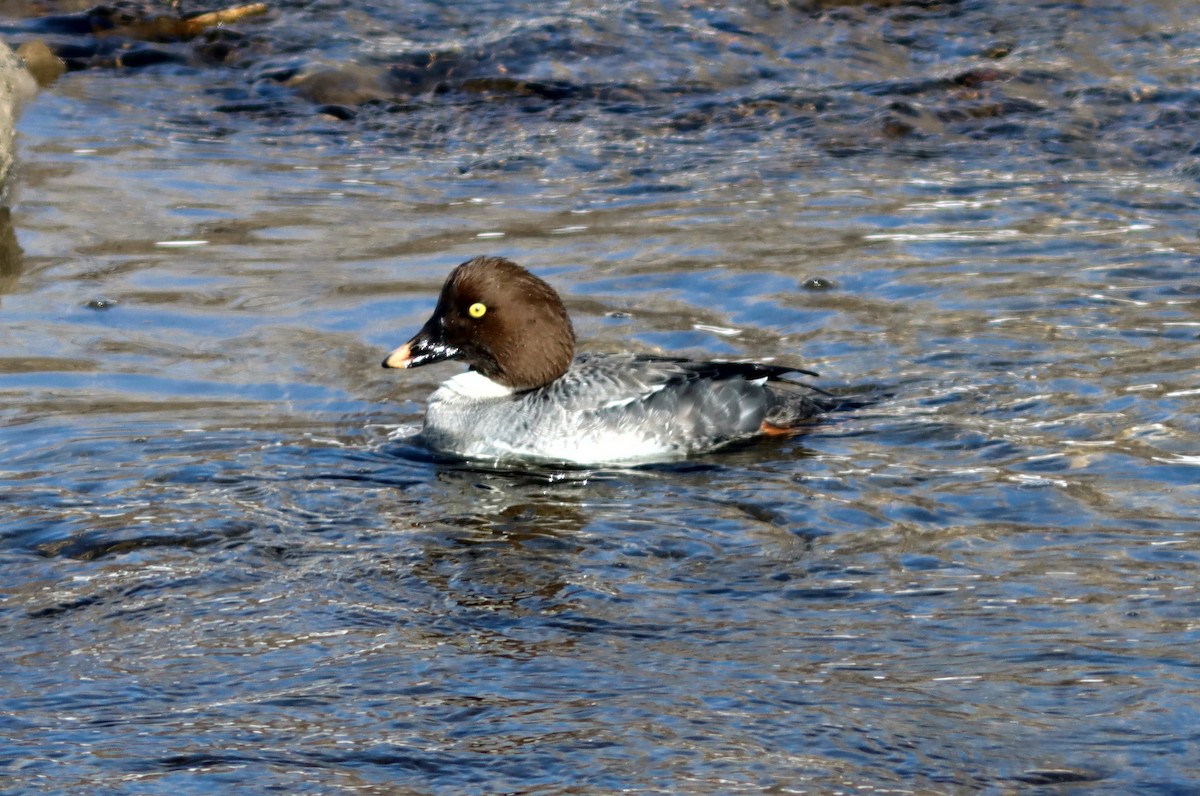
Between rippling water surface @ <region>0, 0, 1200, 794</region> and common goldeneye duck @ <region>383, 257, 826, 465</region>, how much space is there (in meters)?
0.21

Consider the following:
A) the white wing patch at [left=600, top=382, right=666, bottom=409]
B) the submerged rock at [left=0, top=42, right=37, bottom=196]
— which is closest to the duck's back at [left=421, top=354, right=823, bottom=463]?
the white wing patch at [left=600, top=382, right=666, bottom=409]

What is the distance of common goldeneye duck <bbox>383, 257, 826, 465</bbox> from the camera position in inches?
298

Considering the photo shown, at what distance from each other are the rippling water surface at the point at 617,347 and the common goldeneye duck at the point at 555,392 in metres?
0.21

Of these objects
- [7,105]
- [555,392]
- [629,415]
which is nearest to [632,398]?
[629,415]

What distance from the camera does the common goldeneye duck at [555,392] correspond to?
758 cm

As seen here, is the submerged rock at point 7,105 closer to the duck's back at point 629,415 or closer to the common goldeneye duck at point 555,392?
the common goldeneye duck at point 555,392

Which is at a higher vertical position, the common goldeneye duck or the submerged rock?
the submerged rock

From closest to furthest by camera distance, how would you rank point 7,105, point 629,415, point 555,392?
point 629,415
point 555,392
point 7,105

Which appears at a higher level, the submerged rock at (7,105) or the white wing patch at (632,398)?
the submerged rock at (7,105)

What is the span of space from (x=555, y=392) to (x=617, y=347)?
1373 millimetres

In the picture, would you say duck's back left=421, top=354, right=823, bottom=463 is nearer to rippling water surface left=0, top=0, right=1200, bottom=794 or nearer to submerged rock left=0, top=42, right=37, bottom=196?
rippling water surface left=0, top=0, right=1200, bottom=794

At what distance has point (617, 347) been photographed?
9.12 m

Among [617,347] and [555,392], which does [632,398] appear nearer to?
[555,392]

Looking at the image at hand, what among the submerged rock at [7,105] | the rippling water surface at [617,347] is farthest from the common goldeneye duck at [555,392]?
the submerged rock at [7,105]
